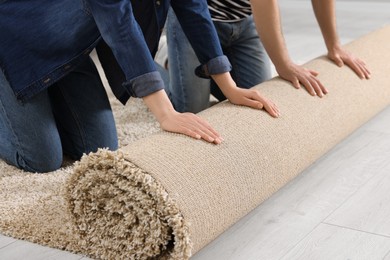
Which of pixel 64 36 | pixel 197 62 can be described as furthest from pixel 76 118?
pixel 197 62

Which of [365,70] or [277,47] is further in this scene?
[365,70]

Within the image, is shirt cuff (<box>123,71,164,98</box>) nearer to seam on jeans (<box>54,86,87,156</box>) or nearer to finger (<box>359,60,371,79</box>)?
seam on jeans (<box>54,86,87,156</box>)

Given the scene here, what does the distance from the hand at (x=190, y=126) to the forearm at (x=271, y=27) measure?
0.47m

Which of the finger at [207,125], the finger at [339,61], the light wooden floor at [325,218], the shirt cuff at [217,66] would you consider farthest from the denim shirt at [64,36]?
the finger at [339,61]

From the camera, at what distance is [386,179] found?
1.71 meters

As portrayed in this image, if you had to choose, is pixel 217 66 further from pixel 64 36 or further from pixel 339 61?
pixel 339 61

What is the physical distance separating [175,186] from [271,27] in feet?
2.29

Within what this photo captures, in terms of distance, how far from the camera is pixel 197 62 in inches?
89.8

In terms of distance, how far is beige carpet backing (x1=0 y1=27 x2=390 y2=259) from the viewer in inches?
50.6

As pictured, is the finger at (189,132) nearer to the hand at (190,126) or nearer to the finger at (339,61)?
the hand at (190,126)

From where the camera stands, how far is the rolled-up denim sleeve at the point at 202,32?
1623 millimetres

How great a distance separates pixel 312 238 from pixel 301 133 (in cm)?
31

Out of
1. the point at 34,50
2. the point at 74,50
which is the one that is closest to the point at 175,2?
the point at 74,50

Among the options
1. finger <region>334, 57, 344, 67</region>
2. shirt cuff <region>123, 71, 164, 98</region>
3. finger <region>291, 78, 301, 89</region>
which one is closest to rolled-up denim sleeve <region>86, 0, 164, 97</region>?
shirt cuff <region>123, 71, 164, 98</region>
